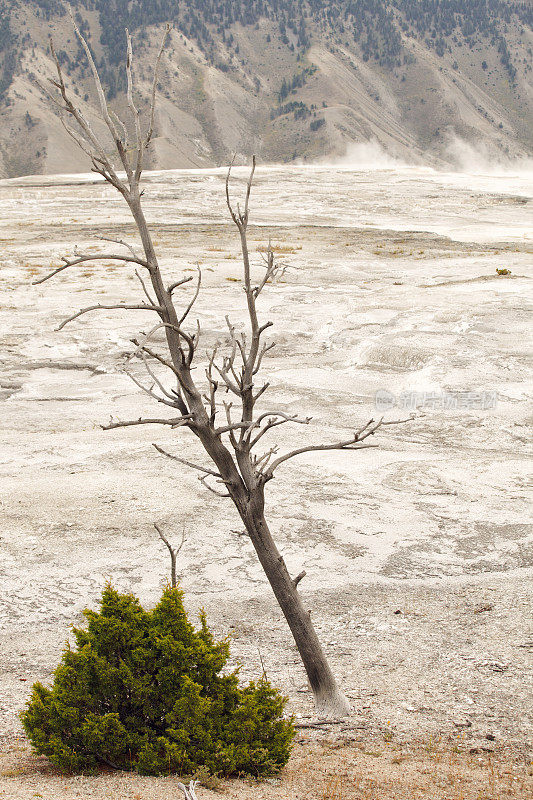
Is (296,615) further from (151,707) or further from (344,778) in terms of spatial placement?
(151,707)

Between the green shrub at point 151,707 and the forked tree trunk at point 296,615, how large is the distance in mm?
1136

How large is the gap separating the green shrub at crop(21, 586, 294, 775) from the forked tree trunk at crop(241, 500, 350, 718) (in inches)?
44.7

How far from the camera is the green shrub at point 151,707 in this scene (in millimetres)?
6309

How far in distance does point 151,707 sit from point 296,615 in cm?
199

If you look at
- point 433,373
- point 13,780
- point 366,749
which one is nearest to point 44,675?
point 13,780

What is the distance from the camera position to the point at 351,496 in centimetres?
1505

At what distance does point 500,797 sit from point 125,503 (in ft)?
31.1

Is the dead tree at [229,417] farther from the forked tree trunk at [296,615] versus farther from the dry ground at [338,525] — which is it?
the dry ground at [338,525]

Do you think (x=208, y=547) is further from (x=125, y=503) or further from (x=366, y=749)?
(x=366, y=749)

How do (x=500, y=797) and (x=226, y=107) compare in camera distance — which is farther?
(x=226, y=107)

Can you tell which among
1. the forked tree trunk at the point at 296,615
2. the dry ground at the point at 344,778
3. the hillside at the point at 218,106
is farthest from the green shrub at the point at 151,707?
the hillside at the point at 218,106

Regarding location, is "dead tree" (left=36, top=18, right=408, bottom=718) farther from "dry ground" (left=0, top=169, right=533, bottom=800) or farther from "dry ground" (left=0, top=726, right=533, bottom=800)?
"dry ground" (left=0, top=169, right=533, bottom=800)

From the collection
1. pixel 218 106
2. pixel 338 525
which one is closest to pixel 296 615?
pixel 338 525

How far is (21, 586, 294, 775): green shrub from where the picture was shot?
20.7 feet
